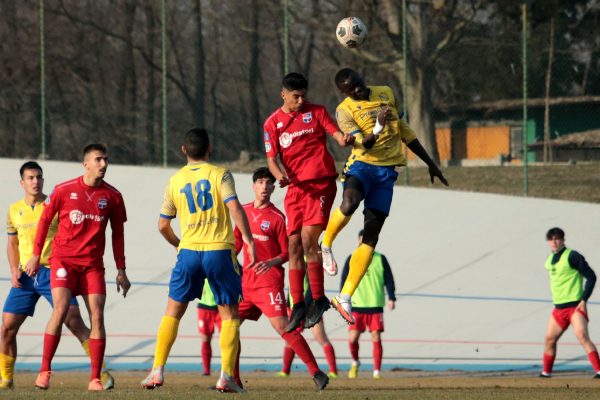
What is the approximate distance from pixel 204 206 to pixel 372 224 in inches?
68.6

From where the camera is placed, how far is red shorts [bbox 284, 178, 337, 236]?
34.5ft

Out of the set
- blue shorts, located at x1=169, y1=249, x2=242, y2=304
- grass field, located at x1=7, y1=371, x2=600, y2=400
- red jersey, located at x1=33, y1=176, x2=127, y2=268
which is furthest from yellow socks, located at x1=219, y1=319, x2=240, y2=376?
red jersey, located at x1=33, y1=176, x2=127, y2=268

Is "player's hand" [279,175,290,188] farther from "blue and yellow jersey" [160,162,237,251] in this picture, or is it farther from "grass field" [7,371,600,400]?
"grass field" [7,371,600,400]

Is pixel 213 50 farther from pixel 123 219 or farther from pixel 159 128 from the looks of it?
pixel 123 219

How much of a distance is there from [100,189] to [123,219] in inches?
16.7

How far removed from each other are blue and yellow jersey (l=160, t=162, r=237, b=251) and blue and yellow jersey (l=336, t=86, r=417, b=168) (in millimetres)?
1261

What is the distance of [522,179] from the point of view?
25797mm

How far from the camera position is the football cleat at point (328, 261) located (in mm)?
10502

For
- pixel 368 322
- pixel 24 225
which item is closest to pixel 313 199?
pixel 24 225

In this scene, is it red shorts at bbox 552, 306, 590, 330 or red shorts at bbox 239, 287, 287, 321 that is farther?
red shorts at bbox 552, 306, 590, 330

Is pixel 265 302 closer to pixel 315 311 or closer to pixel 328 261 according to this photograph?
pixel 315 311

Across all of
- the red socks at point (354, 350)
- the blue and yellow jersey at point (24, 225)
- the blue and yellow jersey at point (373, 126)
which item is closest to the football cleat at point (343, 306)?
the blue and yellow jersey at point (373, 126)

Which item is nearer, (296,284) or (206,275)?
(206,275)

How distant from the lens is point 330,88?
42.4m
